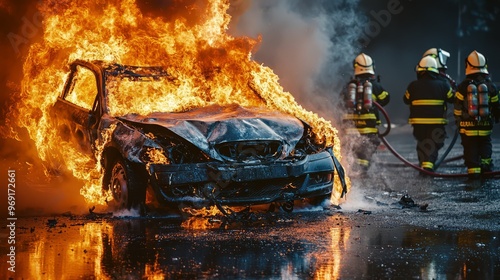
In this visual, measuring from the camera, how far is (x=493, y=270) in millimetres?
6062

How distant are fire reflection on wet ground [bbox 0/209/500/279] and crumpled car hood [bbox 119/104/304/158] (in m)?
0.86

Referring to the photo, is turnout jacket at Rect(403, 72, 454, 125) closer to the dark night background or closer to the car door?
the car door

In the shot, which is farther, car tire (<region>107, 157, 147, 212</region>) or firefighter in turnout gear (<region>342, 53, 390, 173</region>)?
firefighter in turnout gear (<region>342, 53, 390, 173</region>)

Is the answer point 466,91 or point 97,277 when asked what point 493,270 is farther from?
point 466,91

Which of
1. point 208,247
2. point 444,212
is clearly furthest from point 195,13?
point 208,247

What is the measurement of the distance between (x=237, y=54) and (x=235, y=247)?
14.2ft

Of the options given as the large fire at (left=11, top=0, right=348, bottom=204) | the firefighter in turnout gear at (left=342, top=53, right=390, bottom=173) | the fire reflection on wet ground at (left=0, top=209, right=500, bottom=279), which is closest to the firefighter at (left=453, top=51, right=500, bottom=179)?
the firefighter in turnout gear at (left=342, top=53, right=390, bottom=173)

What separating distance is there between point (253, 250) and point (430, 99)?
883 centimetres

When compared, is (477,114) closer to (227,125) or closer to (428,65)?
(428,65)

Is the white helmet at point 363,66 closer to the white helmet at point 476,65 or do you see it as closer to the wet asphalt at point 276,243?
the white helmet at point 476,65

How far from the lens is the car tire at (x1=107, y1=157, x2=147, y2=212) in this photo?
8711 millimetres

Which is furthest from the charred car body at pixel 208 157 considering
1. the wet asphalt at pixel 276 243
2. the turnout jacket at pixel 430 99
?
the turnout jacket at pixel 430 99

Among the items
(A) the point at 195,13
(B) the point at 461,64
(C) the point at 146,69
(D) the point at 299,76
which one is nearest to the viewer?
(C) the point at 146,69

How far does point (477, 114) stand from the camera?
546 inches
